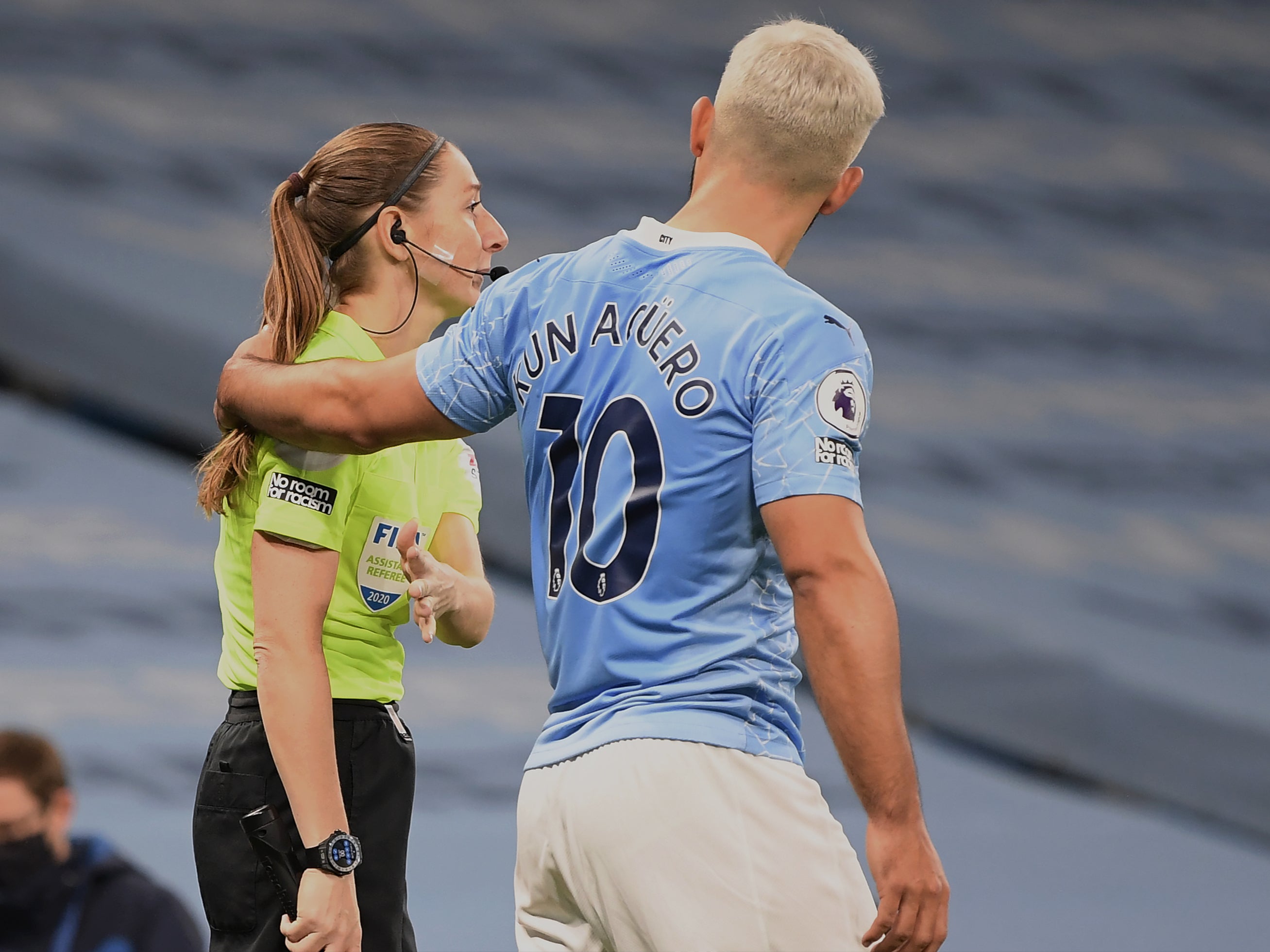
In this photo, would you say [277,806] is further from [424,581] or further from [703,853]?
[703,853]

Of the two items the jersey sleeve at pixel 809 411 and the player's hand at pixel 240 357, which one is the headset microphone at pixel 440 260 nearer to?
the player's hand at pixel 240 357

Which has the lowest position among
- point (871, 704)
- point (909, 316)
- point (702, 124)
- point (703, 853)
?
point (909, 316)

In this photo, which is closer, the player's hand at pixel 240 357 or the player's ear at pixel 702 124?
the player's ear at pixel 702 124

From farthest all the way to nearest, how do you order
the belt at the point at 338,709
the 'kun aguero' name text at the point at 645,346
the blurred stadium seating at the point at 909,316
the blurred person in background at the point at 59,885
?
the blurred stadium seating at the point at 909,316, the blurred person in background at the point at 59,885, the belt at the point at 338,709, the 'kun aguero' name text at the point at 645,346

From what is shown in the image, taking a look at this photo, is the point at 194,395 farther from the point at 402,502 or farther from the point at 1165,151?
the point at 1165,151

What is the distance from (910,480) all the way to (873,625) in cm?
507

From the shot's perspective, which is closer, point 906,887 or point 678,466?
point 906,887

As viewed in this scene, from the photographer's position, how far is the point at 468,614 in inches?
78.7

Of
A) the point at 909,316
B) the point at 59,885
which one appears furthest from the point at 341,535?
the point at 909,316

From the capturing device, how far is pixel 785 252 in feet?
5.72

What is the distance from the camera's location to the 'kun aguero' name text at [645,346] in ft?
5.24

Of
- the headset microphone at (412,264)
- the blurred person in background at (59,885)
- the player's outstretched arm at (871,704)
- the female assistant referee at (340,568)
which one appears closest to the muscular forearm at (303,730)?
the female assistant referee at (340,568)

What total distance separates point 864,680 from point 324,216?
1.06 meters

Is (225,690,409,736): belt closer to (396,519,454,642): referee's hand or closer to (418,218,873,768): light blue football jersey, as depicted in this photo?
(396,519,454,642): referee's hand
